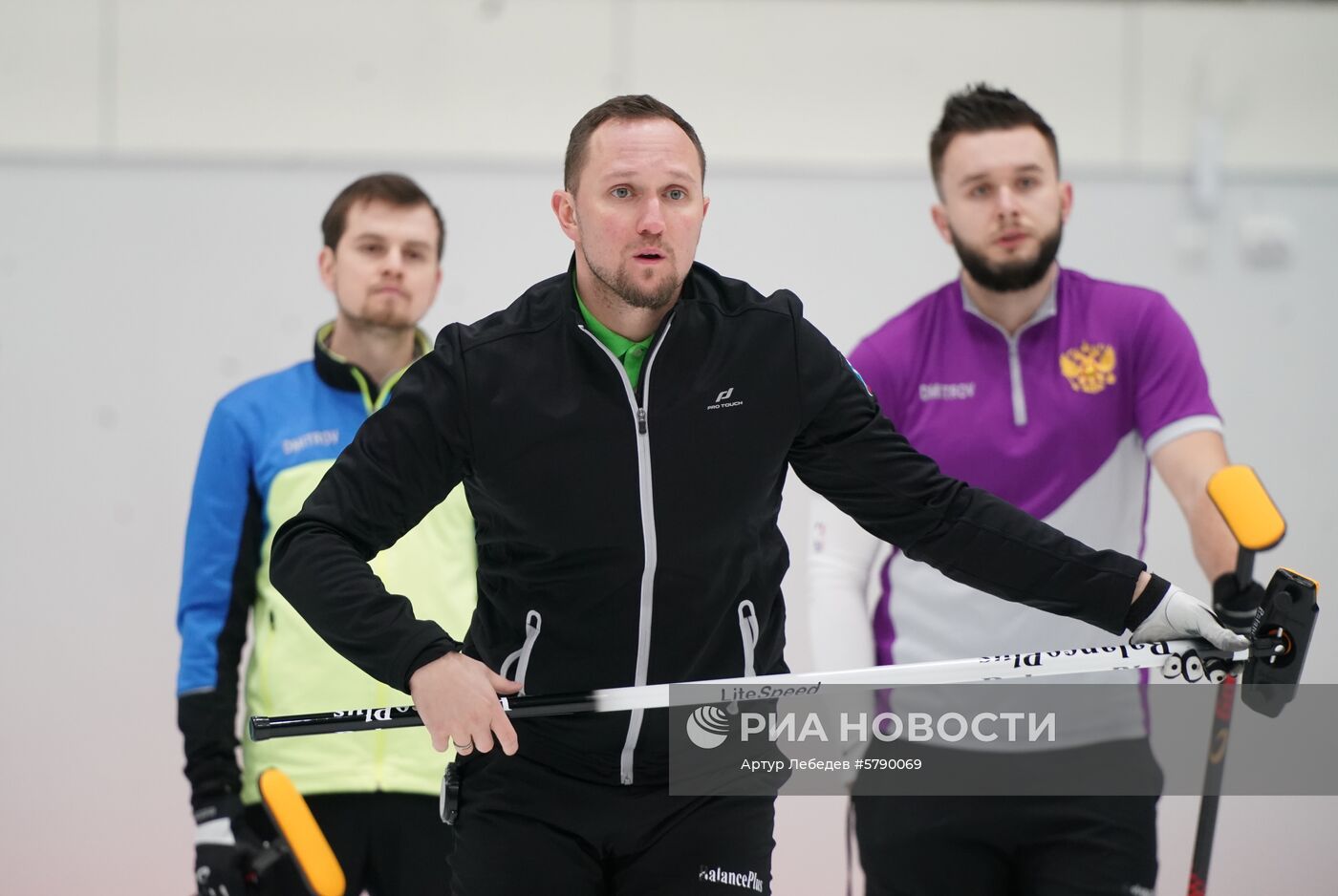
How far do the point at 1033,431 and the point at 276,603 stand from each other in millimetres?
1395

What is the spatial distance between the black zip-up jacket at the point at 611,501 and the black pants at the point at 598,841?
0.12 feet

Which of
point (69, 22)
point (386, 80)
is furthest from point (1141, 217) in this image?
point (69, 22)

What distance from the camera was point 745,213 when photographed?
4059mm

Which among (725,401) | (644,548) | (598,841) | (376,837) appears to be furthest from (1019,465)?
(376,837)

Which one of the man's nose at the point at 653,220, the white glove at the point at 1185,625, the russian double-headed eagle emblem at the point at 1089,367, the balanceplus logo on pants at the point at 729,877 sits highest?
the man's nose at the point at 653,220

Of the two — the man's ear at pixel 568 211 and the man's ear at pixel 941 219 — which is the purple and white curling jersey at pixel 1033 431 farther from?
the man's ear at pixel 568 211

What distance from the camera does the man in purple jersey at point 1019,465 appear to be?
2.51 m

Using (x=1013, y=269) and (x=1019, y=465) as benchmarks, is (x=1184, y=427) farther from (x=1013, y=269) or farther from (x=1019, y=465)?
(x=1013, y=269)

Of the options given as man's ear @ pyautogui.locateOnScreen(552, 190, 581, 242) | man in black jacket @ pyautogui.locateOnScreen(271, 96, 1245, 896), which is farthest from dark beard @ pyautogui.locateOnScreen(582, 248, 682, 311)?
man's ear @ pyautogui.locateOnScreen(552, 190, 581, 242)

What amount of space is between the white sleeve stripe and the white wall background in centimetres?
145

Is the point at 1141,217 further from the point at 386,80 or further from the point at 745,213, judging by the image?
the point at 386,80

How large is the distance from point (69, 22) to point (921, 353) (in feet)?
8.38

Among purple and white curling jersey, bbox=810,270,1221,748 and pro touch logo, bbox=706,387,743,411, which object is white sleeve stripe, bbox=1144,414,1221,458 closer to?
purple and white curling jersey, bbox=810,270,1221,748

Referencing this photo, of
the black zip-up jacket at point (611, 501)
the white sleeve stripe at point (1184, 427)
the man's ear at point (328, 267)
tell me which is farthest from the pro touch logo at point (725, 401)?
the man's ear at point (328, 267)
